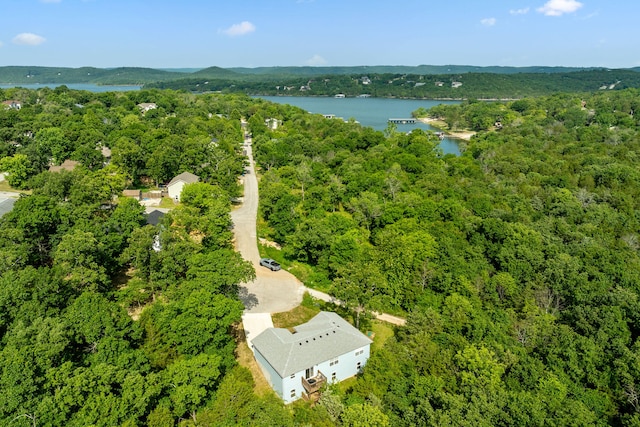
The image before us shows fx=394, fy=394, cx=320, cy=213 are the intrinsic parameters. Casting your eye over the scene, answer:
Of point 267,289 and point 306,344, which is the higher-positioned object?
point 306,344

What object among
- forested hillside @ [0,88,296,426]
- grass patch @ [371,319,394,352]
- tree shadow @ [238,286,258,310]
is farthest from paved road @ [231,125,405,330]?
forested hillside @ [0,88,296,426]

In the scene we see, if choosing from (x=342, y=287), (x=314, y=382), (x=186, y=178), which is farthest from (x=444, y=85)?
(x=314, y=382)

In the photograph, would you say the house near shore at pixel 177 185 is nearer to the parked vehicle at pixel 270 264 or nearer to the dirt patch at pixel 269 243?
the dirt patch at pixel 269 243

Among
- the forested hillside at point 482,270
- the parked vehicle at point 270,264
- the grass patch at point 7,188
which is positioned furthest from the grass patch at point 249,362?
the grass patch at point 7,188

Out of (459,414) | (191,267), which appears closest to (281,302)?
(191,267)

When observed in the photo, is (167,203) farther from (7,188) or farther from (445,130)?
(445,130)
